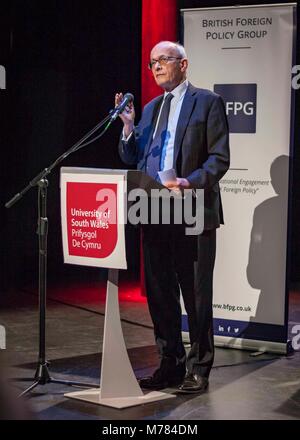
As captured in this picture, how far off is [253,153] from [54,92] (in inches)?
120

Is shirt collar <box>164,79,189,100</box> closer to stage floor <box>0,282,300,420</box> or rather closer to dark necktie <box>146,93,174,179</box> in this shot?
dark necktie <box>146,93,174,179</box>

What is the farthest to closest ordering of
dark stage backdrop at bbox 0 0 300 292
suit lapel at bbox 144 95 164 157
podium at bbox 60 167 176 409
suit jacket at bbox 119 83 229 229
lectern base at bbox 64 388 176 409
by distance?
dark stage backdrop at bbox 0 0 300 292 → suit lapel at bbox 144 95 164 157 → suit jacket at bbox 119 83 229 229 → lectern base at bbox 64 388 176 409 → podium at bbox 60 167 176 409

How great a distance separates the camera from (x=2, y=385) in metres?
0.95

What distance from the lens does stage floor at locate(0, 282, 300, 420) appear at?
3352mm

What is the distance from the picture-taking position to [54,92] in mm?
7105

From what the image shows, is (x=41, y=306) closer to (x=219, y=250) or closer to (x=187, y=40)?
(x=219, y=250)

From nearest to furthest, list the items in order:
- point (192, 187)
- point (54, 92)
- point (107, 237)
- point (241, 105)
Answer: point (107, 237), point (192, 187), point (241, 105), point (54, 92)

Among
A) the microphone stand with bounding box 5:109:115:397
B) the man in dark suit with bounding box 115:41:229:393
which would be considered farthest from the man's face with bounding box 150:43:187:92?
the microphone stand with bounding box 5:109:115:397

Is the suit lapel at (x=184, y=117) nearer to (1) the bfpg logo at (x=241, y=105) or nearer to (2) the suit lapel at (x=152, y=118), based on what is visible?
(2) the suit lapel at (x=152, y=118)

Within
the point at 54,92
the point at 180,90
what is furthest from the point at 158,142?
the point at 54,92

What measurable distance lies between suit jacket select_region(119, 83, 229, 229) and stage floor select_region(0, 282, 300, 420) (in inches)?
33.7

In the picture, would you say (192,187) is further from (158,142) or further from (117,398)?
(117,398)

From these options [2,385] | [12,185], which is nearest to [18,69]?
[12,185]
